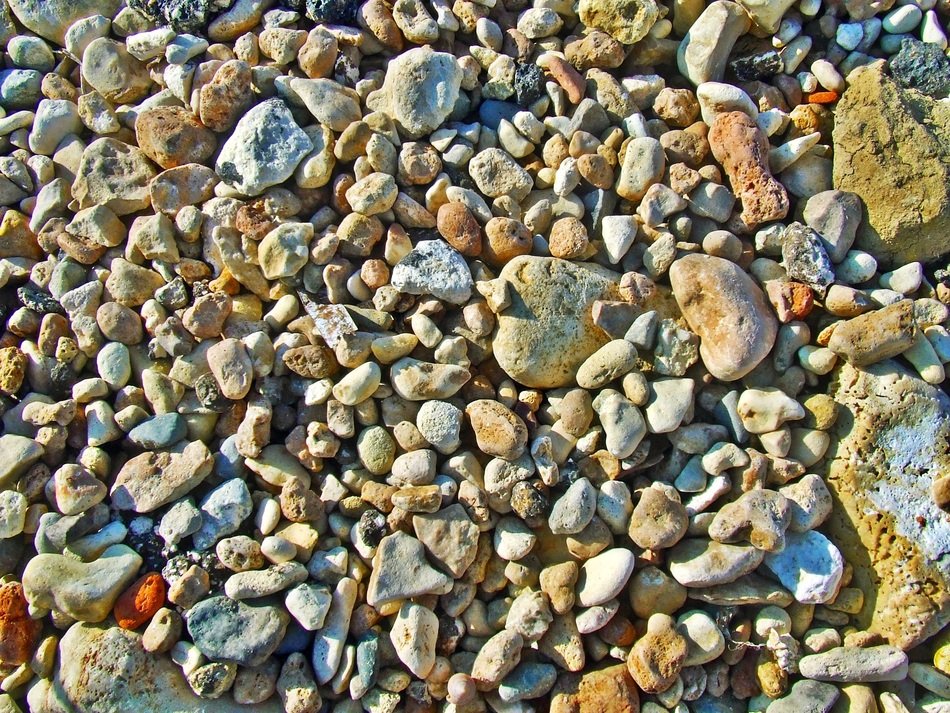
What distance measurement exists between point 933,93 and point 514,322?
6.22 feet

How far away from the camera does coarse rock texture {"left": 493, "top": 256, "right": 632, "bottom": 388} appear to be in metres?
2.38

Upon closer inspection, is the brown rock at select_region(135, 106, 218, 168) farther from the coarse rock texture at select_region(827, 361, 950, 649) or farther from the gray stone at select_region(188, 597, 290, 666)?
the coarse rock texture at select_region(827, 361, 950, 649)

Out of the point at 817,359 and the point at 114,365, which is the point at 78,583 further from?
the point at 817,359

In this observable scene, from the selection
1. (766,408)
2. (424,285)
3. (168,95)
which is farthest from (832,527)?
(168,95)

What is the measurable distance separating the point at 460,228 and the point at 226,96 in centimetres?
99

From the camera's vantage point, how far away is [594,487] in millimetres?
2348

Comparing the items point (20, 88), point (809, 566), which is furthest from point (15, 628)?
point (809, 566)

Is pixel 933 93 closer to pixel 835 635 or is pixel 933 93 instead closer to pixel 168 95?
pixel 835 635

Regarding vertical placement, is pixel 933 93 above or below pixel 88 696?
above

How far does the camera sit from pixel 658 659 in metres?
2.14

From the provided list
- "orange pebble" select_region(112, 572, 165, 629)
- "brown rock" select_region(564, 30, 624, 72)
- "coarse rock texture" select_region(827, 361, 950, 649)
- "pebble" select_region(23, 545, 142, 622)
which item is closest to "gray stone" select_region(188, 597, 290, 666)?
"orange pebble" select_region(112, 572, 165, 629)

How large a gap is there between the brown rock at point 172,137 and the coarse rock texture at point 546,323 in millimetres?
1223

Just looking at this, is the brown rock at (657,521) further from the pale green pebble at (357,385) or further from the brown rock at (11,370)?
the brown rock at (11,370)

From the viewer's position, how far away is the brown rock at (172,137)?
2584 mm
